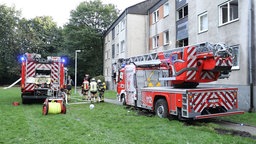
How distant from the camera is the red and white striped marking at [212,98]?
9227 millimetres

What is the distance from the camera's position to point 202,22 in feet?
59.0

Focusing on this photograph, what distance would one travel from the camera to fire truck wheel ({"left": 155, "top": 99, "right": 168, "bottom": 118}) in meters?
10.5

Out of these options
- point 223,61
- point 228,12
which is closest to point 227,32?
point 228,12

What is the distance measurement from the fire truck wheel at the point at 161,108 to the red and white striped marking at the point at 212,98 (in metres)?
1.52

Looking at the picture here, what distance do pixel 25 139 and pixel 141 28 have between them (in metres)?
24.3

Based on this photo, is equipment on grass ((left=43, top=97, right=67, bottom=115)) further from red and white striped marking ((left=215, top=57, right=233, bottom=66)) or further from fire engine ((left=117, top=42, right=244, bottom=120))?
red and white striped marking ((left=215, top=57, right=233, bottom=66))

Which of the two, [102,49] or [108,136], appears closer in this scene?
[108,136]

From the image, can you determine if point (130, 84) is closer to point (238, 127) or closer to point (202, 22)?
point (238, 127)

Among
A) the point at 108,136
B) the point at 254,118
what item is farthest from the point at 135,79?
the point at 108,136

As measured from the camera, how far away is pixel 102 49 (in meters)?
48.5

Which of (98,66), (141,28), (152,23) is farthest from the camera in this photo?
(98,66)

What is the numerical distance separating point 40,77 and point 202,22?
10881mm

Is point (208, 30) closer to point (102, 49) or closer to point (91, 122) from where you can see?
point (91, 122)

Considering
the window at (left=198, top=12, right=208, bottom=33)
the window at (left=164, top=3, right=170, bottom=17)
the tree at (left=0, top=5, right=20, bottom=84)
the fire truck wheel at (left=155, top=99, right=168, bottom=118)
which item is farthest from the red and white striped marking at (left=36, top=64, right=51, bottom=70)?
the window at (left=164, top=3, right=170, bottom=17)
